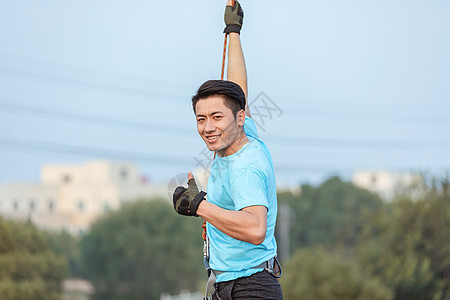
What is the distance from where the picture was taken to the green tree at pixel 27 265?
3847 centimetres

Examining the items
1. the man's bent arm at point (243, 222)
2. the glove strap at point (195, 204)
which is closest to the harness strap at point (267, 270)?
the man's bent arm at point (243, 222)

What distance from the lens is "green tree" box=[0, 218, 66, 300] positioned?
38.5 m

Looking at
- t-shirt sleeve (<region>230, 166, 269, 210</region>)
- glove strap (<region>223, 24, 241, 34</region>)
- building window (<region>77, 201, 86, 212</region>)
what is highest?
building window (<region>77, 201, 86, 212</region>)

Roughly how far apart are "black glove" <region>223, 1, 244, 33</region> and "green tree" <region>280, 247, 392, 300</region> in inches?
975

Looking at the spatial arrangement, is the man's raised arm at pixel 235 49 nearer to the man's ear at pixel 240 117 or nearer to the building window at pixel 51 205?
the man's ear at pixel 240 117

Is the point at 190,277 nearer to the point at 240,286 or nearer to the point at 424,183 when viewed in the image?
the point at 424,183

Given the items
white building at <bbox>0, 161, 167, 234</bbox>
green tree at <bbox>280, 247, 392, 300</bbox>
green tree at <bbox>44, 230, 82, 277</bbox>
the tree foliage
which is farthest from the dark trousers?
white building at <bbox>0, 161, 167, 234</bbox>

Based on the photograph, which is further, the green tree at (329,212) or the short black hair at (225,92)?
the green tree at (329,212)

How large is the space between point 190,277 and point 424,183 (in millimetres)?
34734

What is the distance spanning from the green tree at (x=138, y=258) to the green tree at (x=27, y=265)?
58.3 ft

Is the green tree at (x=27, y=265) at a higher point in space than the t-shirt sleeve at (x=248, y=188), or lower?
lower

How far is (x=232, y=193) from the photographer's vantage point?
4.20 metres

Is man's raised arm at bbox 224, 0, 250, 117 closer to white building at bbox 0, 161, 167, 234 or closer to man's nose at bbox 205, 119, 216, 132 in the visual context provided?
man's nose at bbox 205, 119, 216, 132

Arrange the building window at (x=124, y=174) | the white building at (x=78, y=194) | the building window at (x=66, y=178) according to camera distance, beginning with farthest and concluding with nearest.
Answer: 1. the building window at (x=66, y=178)
2. the building window at (x=124, y=174)
3. the white building at (x=78, y=194)
